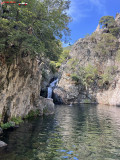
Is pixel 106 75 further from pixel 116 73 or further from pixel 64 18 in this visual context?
pixel 64 18

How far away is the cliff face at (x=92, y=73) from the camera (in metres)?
58.0

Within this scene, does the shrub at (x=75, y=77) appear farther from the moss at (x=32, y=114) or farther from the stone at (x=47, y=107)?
the moss at (x=32, y=114)

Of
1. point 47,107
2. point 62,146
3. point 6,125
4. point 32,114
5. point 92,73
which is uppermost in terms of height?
point 92,73

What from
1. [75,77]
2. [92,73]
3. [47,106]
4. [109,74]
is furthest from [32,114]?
[109,74]

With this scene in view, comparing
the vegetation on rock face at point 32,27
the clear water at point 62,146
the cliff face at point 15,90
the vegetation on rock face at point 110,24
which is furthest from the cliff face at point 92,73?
the clear water at point 62,146

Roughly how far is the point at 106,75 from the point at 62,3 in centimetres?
4548

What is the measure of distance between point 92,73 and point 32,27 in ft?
161

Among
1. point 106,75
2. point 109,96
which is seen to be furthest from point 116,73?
point 109,96

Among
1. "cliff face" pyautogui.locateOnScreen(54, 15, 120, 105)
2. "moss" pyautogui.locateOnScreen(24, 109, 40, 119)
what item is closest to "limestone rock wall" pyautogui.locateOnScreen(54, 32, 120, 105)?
"cliff face" pyautogui.locateOnScreen(54, 15, 120, 105)

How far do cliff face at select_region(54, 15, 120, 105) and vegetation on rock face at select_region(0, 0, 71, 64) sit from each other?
3590cm

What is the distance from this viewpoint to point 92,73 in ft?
208

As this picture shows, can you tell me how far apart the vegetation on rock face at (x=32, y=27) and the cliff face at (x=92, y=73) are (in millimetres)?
35903

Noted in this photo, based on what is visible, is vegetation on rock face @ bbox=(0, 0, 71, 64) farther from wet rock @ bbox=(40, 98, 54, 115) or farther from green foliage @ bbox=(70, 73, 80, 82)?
green foliage @ bbox=(70, 73, 80, 82)

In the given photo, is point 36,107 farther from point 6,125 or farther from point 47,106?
point 6,125
